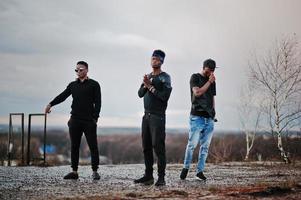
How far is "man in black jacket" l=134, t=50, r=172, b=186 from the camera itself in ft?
23.3

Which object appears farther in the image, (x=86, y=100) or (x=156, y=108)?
(x=86, y=100)

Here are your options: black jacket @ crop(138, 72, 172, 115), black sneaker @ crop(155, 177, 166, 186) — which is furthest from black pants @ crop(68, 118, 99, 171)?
black sneaker @ crop(155, 177, 166, 186)

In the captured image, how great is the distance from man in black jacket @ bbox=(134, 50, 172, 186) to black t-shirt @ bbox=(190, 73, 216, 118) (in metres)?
0.75

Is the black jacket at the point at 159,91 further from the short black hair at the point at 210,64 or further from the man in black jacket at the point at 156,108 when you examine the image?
the short black hair at the point at 210,64

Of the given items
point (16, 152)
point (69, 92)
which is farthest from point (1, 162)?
point (69, 92)

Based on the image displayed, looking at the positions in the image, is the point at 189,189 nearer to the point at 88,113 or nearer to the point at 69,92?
the point at 88,113

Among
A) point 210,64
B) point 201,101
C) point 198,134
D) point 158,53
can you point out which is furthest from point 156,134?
point 210,64

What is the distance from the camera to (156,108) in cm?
719

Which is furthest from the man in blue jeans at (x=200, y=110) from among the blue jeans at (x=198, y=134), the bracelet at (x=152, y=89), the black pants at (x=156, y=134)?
the bracelet at (x=152, y=89)

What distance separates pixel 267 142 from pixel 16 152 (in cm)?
818

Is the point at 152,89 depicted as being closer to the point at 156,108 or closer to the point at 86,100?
the point at 156,108

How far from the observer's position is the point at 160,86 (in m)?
7.20

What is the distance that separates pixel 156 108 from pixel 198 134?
1.08m

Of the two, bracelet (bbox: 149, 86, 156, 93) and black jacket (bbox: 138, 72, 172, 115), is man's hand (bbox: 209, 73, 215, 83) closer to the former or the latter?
black jacket (bbox: 138, 72, 172, 115)
